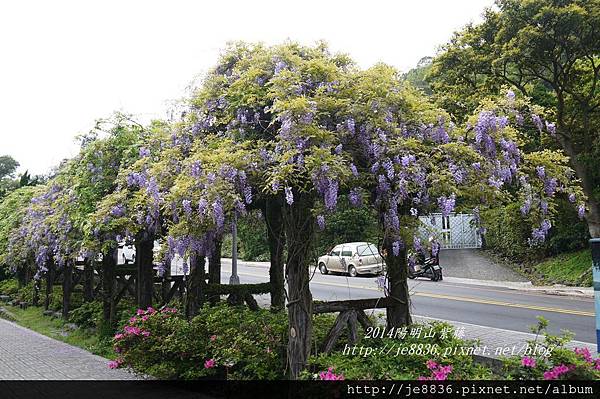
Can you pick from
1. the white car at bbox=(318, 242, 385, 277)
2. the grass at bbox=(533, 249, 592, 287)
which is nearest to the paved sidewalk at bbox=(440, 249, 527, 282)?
the grass at bbox=(533, 249, 592, 287)

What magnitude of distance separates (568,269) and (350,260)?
30.4ft

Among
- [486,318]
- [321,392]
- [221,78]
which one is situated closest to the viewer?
[321,392]

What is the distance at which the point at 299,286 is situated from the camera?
607 cm

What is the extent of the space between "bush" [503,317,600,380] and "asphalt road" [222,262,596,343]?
4404mm

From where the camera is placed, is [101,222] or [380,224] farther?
[101,222]

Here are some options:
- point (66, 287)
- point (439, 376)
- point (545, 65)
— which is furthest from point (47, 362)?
point (545, 65)

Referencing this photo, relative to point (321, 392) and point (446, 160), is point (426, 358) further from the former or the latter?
point (446, 160)

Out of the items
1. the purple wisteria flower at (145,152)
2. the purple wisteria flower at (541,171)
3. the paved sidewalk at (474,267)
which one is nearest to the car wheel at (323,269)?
the paved sidewalk at (474,267)

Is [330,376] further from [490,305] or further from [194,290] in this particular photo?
[490,305]

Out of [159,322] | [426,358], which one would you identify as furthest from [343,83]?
[159,322]

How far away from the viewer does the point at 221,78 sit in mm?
7016

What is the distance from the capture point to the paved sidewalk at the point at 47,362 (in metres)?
8.20

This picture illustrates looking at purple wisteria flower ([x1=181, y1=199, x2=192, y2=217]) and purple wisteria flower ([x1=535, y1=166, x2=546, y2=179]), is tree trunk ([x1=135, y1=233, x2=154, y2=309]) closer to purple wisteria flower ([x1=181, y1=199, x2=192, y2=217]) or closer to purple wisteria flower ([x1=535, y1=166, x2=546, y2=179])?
purple wisteria flower ([x1=181, y1=199, x2=192, y2=217])

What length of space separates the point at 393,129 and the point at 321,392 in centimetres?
277
